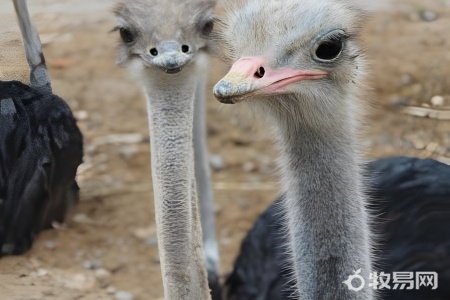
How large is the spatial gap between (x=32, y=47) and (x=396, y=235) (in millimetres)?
887

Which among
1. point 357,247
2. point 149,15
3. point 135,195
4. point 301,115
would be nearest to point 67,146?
point 149,15

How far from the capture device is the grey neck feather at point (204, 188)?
2.48 m

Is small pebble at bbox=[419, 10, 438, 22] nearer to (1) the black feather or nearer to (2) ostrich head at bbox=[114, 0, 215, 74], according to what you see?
(2) ostrich head at bbox=[114, 0, 215, 74]

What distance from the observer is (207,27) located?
172 centimetres

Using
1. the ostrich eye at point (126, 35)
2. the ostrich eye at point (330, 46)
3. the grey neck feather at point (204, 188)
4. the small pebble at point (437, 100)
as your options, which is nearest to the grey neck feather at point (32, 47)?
the ostrich eye at point (126, 35)

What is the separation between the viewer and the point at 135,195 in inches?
113

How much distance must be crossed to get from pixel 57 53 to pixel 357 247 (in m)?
0.63

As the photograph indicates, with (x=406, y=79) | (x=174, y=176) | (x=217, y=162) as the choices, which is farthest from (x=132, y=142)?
(x=174, y=176)

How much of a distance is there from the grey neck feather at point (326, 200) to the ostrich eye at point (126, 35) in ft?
0.83

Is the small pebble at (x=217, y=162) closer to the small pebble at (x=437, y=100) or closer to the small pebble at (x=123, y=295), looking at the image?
the small pebble at (x=123, y=295)

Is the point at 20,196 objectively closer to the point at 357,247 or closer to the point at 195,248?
the point at 195,248

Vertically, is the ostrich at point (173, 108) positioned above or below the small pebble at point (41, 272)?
above

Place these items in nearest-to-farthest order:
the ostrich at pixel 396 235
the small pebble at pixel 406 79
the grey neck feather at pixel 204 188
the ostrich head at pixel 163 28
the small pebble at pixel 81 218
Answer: the ostrich head at pixel 163 28 < the small pebble at pixel 81 218 < the ostrich at pixel 396 235 < the grey neck feather at pixel 204 188 < the small pebble at pixel 406 79

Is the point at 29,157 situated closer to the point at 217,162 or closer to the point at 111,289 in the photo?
the point at 111,289
